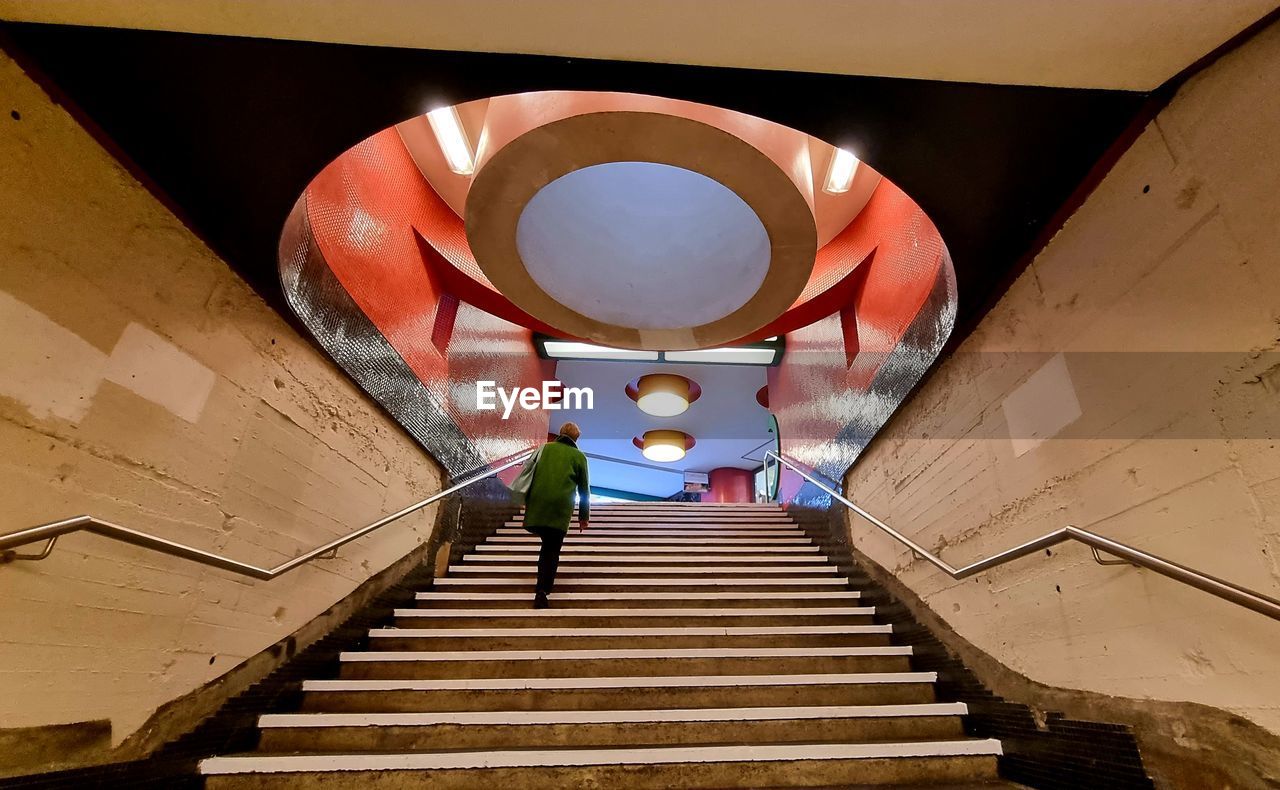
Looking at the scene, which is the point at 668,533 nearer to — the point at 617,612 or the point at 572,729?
the point at 617,612

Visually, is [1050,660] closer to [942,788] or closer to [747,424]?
[942,788]

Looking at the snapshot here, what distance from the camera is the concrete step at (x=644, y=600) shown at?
3.70 meters

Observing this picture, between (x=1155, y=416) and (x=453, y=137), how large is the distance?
3.81m

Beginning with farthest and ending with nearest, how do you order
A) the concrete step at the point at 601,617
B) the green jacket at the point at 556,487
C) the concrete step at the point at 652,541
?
the concrete step at the point at 652,541 < the green jacket at the point at 556,487 < the concrete step at the point at 601,617

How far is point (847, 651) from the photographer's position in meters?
3.02

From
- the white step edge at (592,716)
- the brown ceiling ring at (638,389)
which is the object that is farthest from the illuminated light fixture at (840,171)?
the brown ceiling ring at (638,389)

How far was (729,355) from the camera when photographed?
8.38 metres

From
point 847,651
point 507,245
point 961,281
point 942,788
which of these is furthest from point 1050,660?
point 507,245

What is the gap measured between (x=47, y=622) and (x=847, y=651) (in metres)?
3.29

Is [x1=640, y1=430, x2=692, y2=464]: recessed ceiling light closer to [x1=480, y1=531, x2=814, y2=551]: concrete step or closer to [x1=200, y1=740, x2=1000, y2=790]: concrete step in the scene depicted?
[x1=480, y1=531, x2=814, y2=551]: concrete step

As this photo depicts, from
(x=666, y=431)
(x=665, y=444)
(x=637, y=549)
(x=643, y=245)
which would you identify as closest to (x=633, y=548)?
(x=637, y=549)

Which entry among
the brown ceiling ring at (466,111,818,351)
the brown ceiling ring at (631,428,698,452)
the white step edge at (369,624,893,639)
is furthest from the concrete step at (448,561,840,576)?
the brown ceiling ring at (631,428,698,452)

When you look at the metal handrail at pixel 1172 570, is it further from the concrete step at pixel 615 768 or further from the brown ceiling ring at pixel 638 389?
the brown ceiling ring at pixel 638 389

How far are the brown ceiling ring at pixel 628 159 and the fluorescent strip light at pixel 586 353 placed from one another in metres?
3.96
